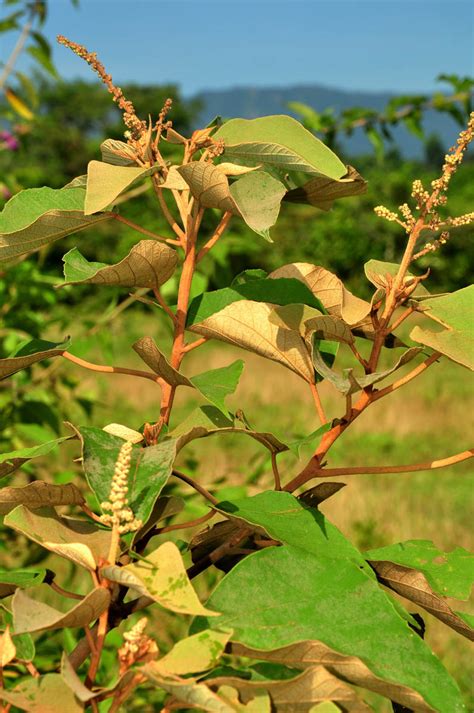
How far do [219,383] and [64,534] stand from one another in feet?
0.59

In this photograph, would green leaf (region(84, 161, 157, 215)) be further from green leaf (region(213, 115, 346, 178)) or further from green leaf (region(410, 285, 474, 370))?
green leaf (region(410, 285, 474, 370))

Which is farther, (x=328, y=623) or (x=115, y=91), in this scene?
(x=115, y=91)

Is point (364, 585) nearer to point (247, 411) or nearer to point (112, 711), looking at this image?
point (112, 711)

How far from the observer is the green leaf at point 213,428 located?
0.50m

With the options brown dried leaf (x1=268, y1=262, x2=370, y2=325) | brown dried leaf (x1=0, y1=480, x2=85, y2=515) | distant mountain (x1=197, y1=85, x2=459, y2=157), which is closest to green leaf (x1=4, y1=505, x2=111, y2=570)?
brown dried leaf (x1=0, y1=480, x2=85, y2=515)

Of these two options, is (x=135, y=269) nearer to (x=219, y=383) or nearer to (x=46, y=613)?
(x=219, y=383)

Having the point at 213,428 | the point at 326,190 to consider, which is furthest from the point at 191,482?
the point at 326,190

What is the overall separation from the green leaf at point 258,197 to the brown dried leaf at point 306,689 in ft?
0.82

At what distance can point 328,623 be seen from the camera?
415mm

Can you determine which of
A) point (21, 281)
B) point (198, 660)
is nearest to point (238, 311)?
point (198, 660)

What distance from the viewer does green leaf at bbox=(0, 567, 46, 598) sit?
496 mm

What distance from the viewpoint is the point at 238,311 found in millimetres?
537

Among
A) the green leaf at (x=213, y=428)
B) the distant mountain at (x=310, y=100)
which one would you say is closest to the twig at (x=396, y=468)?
the green leaf at (x=213, y=428)

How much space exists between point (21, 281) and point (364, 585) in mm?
1451
